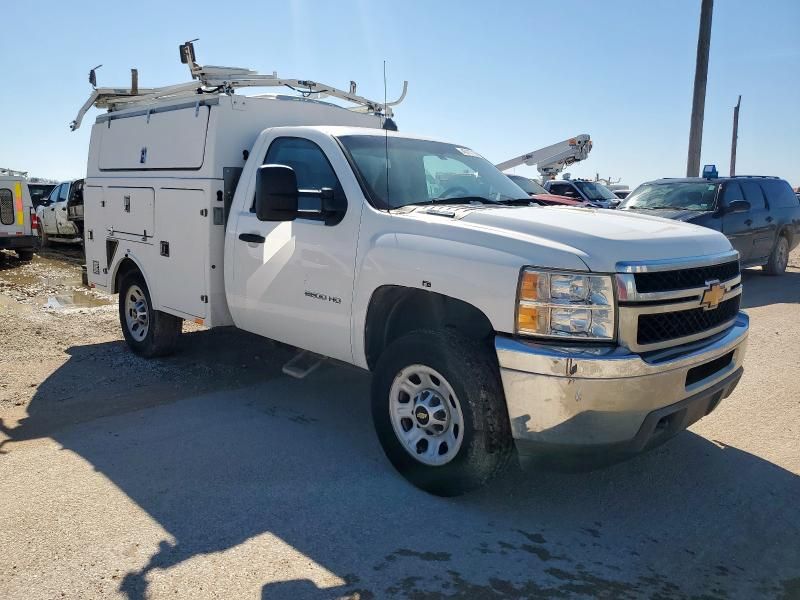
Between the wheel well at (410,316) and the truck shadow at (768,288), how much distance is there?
708 centimetres

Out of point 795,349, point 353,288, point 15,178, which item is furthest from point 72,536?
point 15,178

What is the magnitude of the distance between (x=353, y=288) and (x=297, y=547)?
162 cm

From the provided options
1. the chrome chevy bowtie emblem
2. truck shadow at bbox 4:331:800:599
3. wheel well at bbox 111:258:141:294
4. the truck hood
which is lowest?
truck shadow at bbox 4:331:800:599

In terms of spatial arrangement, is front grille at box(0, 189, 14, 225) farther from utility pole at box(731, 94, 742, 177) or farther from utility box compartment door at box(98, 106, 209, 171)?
utility pole at box(731, 94, 742, 177)

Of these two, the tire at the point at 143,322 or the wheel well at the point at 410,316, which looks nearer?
the wheel well at the point at 410,316

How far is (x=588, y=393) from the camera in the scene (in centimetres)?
318

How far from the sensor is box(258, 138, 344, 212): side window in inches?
184

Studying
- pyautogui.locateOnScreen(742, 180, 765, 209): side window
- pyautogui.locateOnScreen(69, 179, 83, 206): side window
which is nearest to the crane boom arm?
pyautogui.locateOnScreen(742, 180, 765, 209): side window

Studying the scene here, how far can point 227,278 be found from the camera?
17.7ft

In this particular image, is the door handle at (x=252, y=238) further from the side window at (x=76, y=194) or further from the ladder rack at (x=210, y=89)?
the side window at (x=76, y=194)

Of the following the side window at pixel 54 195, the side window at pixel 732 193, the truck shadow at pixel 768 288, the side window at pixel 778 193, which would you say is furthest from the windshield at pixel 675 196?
the side window at pixel 54 195

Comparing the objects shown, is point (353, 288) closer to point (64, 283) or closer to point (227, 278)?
point (227, 278)

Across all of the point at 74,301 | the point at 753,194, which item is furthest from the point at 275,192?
the point at 753,194

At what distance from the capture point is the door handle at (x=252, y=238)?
16.5 feet
